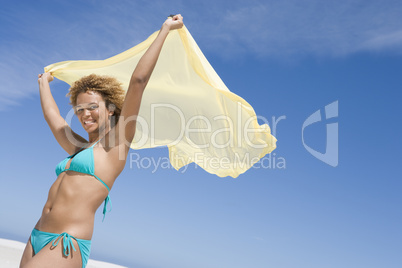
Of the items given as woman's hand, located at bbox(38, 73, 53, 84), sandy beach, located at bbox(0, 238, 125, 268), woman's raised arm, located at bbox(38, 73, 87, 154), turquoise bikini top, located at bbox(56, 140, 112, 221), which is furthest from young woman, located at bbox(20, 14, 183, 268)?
sandy beach, located at bbox(0, 238, 125, 268)

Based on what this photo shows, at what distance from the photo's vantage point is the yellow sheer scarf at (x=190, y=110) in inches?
181

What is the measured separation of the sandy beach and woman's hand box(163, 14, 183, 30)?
263 inches

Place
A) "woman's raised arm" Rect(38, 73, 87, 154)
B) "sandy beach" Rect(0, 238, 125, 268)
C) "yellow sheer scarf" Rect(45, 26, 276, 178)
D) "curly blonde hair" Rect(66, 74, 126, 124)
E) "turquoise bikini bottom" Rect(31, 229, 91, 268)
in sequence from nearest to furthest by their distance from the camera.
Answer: "turquoise bikini bottom" Rect(31, 229, 91, 268) < "curly blonde hair" Rect(66, 74, 126, 124) < "woman's raised arm" Rect(38, 73, 87, 154) < "yellow sheer scarf" Rect(45, 26, 276, 178) < "sandy beach" Rect(0, 238, 125, 268)

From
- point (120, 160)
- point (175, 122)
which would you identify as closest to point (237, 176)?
point (175, 122)

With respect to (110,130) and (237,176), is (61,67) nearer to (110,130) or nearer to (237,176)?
(110,130)

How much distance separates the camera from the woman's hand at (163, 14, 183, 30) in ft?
10.9

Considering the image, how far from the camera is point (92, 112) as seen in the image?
3.21m

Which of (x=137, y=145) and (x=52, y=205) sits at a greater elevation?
(x=137, y=145)

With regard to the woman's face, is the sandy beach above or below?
below

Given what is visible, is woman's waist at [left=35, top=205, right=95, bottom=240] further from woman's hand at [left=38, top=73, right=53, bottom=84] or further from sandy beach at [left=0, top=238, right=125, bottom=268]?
sandy beach at [left=0, top=238, right=125, bottom=268]

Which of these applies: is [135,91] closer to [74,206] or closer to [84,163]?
[84,163]

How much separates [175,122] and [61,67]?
4.69ft

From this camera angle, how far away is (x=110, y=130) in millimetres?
3086

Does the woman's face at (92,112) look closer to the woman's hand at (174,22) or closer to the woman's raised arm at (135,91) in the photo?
the woman's raised arm at (135,91)
